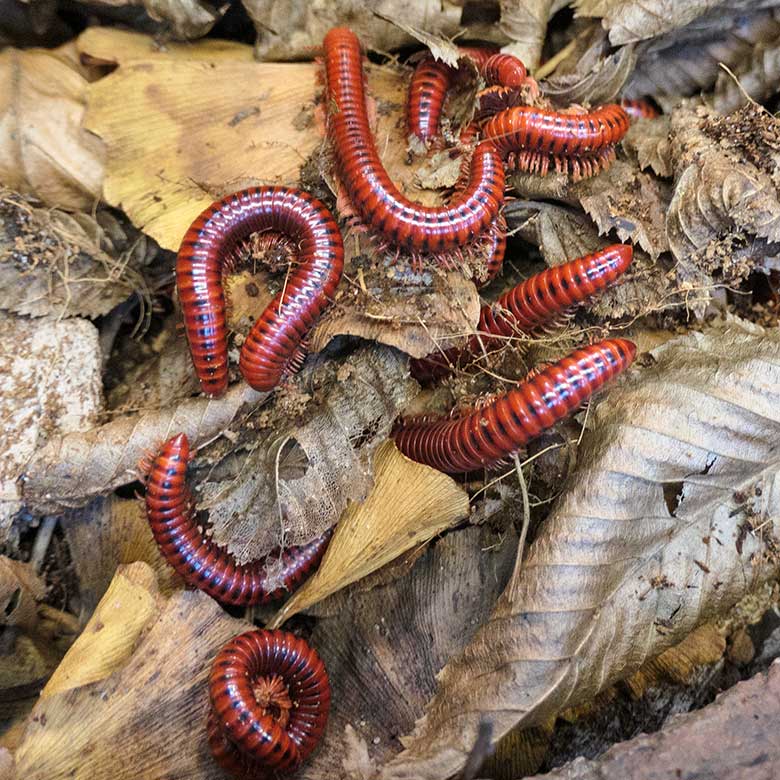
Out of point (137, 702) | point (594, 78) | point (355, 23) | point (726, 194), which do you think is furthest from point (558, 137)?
point (137, 702)

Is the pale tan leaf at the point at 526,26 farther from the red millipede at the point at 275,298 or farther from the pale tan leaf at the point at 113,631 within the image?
the pale tan leaf at the point at 113,631

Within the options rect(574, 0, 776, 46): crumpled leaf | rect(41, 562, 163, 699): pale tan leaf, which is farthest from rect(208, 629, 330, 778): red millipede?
rect(574, 0, 776, 46): crumpled leaf

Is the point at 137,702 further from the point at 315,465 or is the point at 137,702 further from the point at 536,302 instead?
the point at 536,302

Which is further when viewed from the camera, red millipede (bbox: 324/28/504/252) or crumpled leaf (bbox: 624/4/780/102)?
crumpled leaf (bbox: 624/4/780/102)

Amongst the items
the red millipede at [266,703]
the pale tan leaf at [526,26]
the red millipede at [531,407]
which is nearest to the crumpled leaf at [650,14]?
the pale tan leaf at [526,26]

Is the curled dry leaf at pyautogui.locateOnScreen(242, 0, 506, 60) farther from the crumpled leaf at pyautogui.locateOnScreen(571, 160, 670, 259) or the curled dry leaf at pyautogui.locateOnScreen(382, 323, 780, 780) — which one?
the curled dry leaf at pyautogui.locateOnScreen(382, 323, 780, 780)
